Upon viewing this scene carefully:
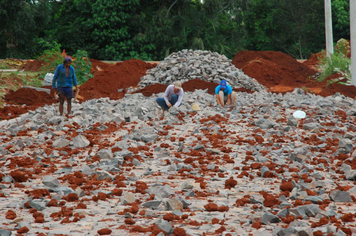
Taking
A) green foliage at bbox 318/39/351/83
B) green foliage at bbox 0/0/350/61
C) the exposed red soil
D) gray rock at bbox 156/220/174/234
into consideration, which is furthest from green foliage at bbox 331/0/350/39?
gray rock at bbox 156/220/174/234

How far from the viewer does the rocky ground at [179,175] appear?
181 inches

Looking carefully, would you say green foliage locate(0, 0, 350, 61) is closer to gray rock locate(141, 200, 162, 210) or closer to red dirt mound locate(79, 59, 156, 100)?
red dirt mound locate(79, 59, 156, 100)

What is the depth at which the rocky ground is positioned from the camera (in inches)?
181

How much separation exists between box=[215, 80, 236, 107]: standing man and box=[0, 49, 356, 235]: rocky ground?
1349 mm

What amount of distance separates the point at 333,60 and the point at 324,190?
17221 millimetres

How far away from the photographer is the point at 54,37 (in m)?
A: 32.8

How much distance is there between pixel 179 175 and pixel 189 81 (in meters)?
12.2

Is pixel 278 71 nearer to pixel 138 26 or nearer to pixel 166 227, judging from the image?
pixel 138 26

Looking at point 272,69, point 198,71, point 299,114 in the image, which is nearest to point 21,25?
point 198,71

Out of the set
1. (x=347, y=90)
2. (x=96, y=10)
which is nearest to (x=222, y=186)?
(x=347, y=90)

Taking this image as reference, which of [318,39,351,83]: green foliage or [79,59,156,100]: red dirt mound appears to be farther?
[318,39,351,83]: green foliage

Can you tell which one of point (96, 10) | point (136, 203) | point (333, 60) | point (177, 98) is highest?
point (96, 10)

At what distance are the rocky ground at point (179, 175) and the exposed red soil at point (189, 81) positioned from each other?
4596 millimetres

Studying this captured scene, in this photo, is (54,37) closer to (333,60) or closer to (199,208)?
(333,60)
